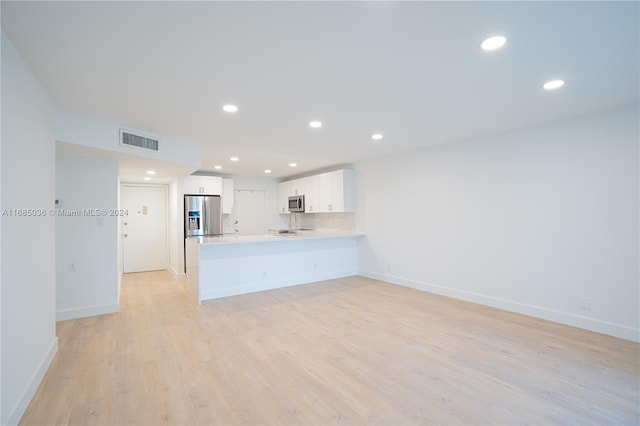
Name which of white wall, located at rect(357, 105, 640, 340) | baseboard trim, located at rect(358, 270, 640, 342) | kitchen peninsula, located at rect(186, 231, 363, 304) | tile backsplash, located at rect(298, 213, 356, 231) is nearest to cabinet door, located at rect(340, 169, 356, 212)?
tile backsplash, located at rect(298, 213, 356, 231)

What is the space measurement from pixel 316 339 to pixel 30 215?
8.71 ft

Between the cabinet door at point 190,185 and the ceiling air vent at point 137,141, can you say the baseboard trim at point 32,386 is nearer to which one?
the ceiling air vent at point 137,141

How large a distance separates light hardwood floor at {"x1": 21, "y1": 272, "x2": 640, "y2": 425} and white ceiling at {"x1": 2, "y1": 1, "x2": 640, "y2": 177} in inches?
95.5

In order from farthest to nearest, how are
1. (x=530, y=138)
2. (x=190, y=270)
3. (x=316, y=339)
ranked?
(x=190, y=270)
(x=530, y=138)
(x=316, y=339)

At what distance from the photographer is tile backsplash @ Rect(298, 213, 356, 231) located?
6706 millimetres

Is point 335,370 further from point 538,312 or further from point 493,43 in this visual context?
point 538,312

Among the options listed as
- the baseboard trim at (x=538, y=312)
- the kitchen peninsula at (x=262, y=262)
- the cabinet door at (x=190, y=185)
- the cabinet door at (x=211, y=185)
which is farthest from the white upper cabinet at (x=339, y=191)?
the cabinet door at (x=190, y=185)

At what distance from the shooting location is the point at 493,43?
6.18 ft

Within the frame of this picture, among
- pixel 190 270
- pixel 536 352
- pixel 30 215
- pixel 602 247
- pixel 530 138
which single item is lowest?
pixel 536 352

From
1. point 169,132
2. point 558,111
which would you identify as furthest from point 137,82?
point 558,111

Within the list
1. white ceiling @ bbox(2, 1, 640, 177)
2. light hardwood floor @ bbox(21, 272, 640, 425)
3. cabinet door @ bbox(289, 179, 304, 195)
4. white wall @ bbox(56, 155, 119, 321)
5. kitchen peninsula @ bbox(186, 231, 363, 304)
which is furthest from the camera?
cabinet door @ bbox(289, 179, 304, 195)

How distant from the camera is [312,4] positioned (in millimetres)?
1526

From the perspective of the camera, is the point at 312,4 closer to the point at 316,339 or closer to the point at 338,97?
the point at 338,97

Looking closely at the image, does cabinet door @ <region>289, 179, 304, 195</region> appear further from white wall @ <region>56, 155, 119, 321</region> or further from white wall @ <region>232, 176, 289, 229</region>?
white wall @ <region>56, 155, 119, 321</region>
